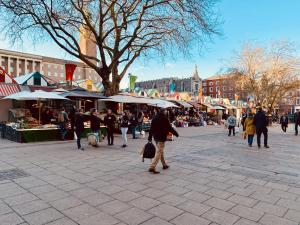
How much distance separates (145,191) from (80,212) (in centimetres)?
135

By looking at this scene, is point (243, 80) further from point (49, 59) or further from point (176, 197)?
point (49, 59)

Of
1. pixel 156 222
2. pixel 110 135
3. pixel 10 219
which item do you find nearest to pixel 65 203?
Result: pixel 10 219

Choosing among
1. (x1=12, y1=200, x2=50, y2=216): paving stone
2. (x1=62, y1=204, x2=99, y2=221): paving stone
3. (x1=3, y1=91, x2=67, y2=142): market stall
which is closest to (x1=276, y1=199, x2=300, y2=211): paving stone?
(x1=62, y1=204, x2=99, y2=221): paving stone

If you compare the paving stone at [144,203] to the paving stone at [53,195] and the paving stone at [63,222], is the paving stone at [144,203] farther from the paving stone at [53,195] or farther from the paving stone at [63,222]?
the paving stone at [53,195]

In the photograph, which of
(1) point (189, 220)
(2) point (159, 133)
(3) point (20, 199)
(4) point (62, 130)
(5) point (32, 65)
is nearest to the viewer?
(1) point (189, 220)

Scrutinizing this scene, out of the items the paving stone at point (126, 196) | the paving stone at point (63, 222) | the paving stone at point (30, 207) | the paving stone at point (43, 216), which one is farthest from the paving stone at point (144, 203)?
the paving stone at point (30, 207)

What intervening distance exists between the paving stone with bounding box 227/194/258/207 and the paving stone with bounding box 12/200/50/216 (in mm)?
3135

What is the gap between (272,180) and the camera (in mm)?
5285

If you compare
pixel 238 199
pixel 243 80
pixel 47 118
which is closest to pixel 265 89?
pixel 243 80

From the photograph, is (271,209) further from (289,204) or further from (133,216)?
(133,216)

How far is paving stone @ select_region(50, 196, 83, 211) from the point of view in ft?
11.9

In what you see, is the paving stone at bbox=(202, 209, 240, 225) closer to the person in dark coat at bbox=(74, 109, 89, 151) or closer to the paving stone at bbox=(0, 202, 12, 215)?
the paving stone at bbox=(0, 202, 12, 215)

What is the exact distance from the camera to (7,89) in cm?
1548

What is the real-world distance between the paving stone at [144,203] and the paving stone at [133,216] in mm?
154
